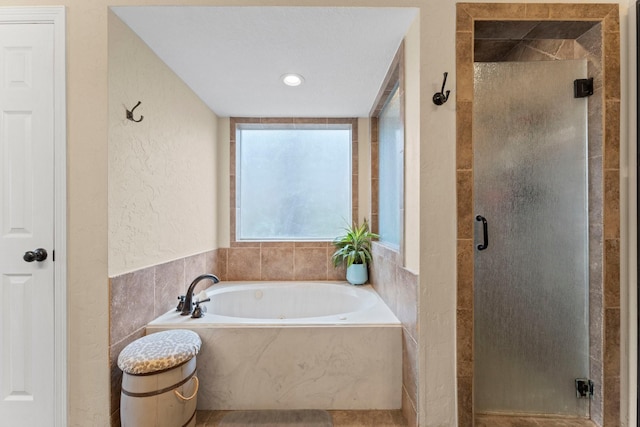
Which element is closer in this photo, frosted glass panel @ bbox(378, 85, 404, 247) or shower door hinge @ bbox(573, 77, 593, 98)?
shower door hinge @ bbox(573, 77, 593, 98)

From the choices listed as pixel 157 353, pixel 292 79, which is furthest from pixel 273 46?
pixel 157 353

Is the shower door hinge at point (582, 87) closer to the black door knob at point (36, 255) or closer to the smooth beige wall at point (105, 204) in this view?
the smooth beige wall at point (105, 204)

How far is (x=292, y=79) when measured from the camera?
2127 millimetres

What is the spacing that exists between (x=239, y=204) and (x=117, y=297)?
162 cm

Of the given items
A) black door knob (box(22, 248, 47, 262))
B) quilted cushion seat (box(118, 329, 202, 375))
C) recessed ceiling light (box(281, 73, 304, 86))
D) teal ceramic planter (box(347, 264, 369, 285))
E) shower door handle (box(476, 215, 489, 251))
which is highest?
recessed ceiling light (box(281, 73, 304, 86))

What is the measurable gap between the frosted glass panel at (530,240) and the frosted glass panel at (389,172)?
55cm

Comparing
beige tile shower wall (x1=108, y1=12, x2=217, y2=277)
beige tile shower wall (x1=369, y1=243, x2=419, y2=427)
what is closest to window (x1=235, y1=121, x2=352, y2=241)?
beige tile shower wall (x1=108, y1=12, x2=217, y2=277)

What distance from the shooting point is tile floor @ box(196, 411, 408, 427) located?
5.39ft

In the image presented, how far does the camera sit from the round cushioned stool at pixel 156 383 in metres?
1.38

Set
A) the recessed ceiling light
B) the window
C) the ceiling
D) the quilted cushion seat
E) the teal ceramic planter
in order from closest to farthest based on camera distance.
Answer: the quilted cushion seat → the ceiling → the recessed ceiling light → the teal ceramic planter → the window

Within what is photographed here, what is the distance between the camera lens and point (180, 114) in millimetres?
2170

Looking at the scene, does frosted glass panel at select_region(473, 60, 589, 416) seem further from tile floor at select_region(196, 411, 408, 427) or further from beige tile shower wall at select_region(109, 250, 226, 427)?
beige tile shower wall at select_region(109, 250, 226, 427)

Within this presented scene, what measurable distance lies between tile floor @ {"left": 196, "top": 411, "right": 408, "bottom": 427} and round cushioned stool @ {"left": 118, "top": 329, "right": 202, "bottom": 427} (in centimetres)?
20

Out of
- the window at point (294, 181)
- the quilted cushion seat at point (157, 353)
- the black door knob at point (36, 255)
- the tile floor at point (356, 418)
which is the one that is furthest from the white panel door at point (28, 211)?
the window at point (294, 181)
